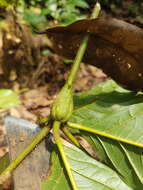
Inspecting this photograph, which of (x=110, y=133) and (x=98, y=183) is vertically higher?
(x=110, y=133)

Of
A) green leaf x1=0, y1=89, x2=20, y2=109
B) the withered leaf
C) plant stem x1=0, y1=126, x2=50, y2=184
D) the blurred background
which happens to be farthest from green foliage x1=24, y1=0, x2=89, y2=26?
plant stem x1=0, y1=126, x2=50, y2=184

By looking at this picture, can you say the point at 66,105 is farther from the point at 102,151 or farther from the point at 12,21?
the point at 12,21

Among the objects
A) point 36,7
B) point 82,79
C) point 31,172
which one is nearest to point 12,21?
point 36,7

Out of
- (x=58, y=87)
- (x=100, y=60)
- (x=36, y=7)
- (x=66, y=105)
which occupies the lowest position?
(x=58, y=87)

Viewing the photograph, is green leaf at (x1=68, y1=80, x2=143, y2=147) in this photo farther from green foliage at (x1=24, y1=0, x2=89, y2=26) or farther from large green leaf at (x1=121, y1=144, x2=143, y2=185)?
green foliage at (x1=24, y1=0, x2=89, y2=26)

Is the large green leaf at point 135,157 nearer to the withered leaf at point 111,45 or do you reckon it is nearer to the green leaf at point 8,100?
the withered leaf at point 111,45

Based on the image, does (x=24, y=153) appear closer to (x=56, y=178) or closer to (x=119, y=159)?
(x=56, y=178)

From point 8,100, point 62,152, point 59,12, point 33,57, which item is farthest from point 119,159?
point 59,12

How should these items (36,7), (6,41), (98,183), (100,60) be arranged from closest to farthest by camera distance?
(98,183) < (100,60) < (6,41) < (36,7)
